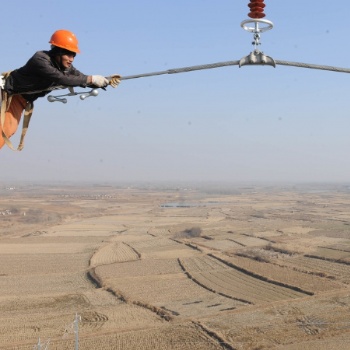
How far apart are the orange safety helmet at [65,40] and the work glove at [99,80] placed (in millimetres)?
255

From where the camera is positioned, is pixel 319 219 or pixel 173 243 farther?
pixel 319 219

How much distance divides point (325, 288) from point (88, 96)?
22720 millimetres

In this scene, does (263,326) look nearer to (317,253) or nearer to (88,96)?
(88,96)

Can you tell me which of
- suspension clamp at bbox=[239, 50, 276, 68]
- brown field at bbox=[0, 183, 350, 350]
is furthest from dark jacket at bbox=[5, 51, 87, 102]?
brown field at bbox=[0, 183, 350, 350]

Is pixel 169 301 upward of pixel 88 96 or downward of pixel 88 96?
downward

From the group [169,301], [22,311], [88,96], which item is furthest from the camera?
[169,301]

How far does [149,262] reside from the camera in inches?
1213

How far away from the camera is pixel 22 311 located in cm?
1953

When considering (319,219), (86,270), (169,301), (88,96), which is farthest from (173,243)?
(88,96)

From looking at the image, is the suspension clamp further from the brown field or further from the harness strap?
the brown field

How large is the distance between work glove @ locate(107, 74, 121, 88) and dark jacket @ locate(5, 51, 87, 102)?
0.61 ft

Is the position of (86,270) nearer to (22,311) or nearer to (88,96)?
(22,311)

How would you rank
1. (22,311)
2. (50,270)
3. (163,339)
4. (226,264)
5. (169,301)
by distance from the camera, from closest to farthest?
(163,339), (22,311), (169,301), (50,270), (226,264)

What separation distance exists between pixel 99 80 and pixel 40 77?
1.42 feet
